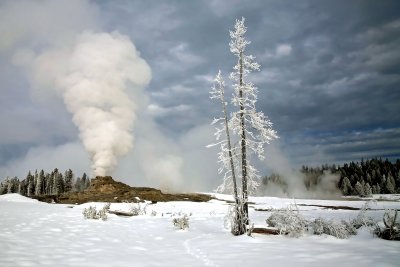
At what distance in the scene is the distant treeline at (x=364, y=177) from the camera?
110 meters

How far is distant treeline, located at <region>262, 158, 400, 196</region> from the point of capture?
110500 millimetres

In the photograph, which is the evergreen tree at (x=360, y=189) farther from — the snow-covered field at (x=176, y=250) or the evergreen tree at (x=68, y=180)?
the snow-covered field at (x=176, y=250)

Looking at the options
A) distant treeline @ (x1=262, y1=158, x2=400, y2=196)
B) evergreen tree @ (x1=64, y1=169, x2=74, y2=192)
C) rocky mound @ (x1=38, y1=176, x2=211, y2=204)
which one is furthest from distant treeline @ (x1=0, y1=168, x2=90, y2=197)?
distant treeline @ (x1=262, y1=158, x2=400, y2=196)

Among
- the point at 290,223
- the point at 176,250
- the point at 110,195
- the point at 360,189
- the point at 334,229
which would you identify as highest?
the point at 360,189

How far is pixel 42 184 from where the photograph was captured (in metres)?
109

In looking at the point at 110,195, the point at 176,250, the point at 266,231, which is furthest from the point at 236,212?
the point at 110,195

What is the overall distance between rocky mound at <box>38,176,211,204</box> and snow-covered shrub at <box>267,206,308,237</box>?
2992 cm

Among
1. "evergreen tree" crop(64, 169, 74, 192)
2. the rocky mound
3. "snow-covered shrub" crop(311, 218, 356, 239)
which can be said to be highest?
"evergreen tree" crop(64, 169, 74, 192)

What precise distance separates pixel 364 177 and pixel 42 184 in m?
116

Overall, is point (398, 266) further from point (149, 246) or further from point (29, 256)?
point (29, 256)

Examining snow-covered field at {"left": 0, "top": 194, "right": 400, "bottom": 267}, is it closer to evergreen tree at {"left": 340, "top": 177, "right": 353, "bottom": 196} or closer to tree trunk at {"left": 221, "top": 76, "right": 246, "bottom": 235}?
tree trunk at {"left": 221, "top": 76, "right": 246, "bottom": 235}

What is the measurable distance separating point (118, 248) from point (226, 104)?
34.4ft

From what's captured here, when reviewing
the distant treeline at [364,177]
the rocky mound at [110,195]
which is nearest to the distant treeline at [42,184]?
the rocky mound at [110,195]

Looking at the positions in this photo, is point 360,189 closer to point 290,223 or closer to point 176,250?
point 290,223
